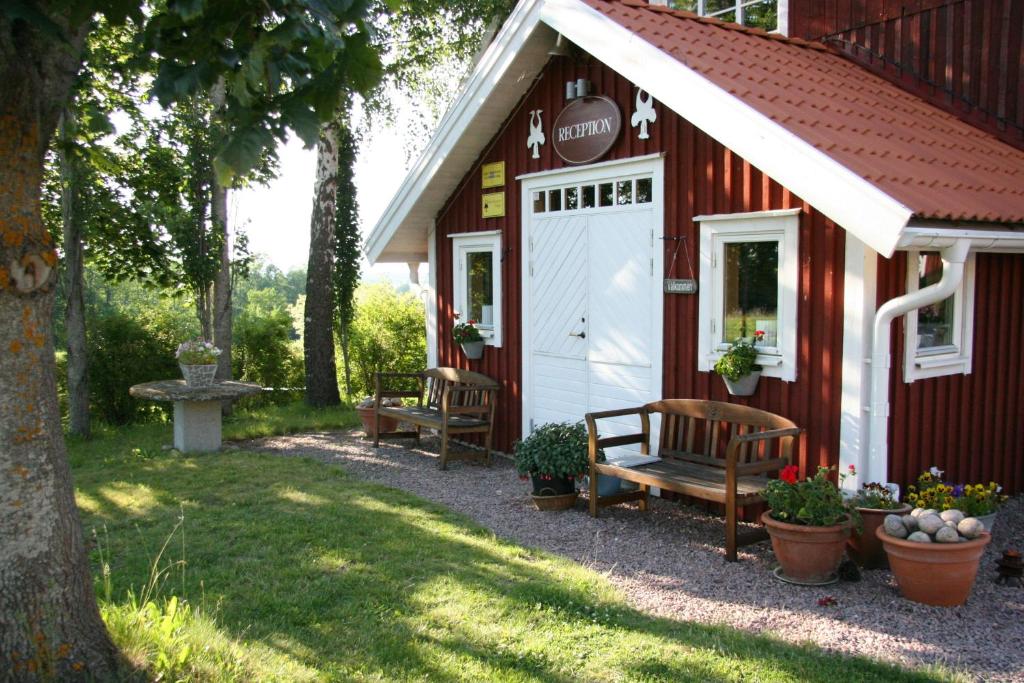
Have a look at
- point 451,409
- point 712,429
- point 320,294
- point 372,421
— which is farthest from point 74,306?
point 712,429

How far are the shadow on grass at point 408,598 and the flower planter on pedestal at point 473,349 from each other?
8.66ft

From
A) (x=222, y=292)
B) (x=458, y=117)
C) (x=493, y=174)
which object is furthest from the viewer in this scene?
(x=222, y=292)

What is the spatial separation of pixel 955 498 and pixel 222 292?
10035 millimetres

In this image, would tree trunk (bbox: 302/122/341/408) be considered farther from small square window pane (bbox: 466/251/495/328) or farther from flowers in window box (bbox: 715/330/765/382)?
flowers in window box (bbox: 715/330/765/382)

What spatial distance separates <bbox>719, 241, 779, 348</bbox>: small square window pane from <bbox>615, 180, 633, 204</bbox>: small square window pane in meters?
1.25

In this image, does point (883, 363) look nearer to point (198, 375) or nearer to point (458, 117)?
point (458, 117)

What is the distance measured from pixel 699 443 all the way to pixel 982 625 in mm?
2752

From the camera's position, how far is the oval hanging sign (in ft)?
26.5

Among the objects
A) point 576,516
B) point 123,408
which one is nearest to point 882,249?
point 576,516

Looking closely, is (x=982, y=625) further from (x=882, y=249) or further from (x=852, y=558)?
(x=882, y=249)

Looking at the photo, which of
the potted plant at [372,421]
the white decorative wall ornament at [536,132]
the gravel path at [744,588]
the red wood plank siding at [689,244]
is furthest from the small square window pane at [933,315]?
the potted plant at [372,421]

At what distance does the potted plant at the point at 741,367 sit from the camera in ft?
22.1

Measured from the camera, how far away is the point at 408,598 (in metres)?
5.17

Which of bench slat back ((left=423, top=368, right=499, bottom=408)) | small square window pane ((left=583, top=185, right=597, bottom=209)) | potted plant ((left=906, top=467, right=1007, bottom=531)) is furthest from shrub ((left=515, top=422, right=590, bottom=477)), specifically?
potted plant ((left=906, top=467, right=1007, bottom=531))
